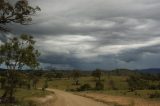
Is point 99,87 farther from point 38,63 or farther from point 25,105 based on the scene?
point 25,105

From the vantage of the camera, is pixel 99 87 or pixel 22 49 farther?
pixel 99 87

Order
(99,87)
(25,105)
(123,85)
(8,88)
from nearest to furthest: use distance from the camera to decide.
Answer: (25,105) < (8,88) < (99,87) < (123,85)

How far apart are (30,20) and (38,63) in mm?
29036

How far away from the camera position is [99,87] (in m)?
147

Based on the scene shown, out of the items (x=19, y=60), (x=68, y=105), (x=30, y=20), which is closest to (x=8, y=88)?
(x=19, y=60)

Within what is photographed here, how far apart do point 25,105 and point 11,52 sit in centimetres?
1569

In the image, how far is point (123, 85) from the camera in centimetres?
16262

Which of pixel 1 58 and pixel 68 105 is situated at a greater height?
pixel 1 58

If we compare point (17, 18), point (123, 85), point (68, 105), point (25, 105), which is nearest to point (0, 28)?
point (17, 18)

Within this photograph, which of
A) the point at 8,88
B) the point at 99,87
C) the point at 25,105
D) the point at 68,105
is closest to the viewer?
the point at 25,105

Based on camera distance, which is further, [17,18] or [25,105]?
[25,105]

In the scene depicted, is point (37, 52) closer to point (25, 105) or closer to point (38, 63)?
point (38, 63)

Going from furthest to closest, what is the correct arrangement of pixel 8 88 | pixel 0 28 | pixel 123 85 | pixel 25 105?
pixel 123 85 → pixel 8 88 → pixel 25 105 → pixel 0 28

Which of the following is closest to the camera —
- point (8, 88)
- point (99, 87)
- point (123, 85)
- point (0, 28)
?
point (0, 28)
